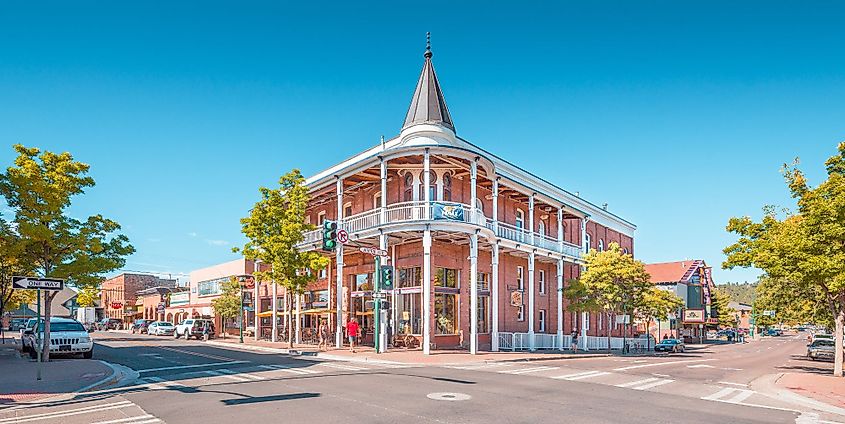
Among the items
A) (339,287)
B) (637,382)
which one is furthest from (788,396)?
(339,287)

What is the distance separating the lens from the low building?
72250 mm

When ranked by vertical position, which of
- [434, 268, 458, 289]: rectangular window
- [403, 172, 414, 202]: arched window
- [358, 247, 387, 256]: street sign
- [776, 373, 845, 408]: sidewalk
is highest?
[403, 172, 414, 202]: arched window

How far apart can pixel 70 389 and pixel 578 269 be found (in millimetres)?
36354

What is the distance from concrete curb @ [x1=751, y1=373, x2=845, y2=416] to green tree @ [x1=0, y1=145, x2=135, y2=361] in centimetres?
2152

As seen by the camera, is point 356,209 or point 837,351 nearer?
point 837,351

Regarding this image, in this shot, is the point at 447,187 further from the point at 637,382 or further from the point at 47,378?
the point at 47,378

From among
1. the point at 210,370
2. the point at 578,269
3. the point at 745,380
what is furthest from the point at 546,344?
the point at 210,370

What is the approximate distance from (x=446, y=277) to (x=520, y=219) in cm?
921

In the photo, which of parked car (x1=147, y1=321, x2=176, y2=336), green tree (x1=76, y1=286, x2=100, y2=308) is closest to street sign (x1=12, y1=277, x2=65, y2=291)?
green tree (x1=76, y1=286, x2=100, y2=308)

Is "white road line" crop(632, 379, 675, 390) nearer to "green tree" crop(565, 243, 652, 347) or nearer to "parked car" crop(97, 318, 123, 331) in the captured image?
"green tree" crop(565, 243, 652, 347)

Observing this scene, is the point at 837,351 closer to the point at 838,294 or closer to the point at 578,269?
the point at 838,294

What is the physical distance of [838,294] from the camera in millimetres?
22203

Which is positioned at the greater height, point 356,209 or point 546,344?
point 356,209

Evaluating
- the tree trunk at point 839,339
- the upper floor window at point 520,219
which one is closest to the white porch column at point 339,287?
the upper floor window at point 520,219
